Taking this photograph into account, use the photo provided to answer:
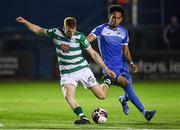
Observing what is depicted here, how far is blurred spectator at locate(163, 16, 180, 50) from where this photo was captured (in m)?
27.2

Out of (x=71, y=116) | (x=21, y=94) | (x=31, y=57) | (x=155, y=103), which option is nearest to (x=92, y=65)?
(x=31, y=57)

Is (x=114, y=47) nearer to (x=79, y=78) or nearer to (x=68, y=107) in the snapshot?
(x=79, y=78)

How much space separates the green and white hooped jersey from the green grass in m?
1.00

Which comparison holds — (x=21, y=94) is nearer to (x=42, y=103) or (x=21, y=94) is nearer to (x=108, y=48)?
(x=42, y=103)

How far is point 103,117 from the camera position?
498 inches

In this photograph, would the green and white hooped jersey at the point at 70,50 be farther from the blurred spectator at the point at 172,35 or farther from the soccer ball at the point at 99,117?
the blurred spectator at the point at 172,35

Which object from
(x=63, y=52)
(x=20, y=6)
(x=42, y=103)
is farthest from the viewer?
(x=20, y=6)

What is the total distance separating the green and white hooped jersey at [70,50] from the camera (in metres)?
12.6

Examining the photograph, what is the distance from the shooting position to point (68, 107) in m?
16.1

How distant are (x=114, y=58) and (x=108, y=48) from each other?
0.23m

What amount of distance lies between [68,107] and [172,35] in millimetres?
11959

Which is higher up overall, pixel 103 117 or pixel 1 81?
pixel 103 117

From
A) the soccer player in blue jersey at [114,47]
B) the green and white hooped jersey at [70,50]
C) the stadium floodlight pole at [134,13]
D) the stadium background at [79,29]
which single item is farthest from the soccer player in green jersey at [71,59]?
the stadium floodlight pole at [134,13]

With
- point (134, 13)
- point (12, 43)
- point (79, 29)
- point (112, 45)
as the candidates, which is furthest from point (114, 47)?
point (79, 29)
